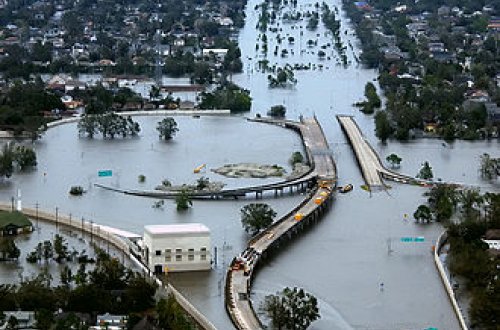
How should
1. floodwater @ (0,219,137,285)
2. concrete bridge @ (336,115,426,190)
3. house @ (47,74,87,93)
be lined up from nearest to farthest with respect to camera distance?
floodwater @ (0,219,137,285) → concrete bridge @ (336,115,426,190) → house @ (47,74,87,93)

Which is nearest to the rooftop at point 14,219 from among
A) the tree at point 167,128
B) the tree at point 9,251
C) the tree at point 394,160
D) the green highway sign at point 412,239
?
the tree at point 9,251

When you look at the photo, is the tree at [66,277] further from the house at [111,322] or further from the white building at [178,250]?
the house at [111,322]

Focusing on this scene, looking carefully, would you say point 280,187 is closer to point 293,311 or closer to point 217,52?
point 293,311

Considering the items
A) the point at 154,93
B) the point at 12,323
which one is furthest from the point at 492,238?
the point at 154,93

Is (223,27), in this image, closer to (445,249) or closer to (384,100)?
(384,100)

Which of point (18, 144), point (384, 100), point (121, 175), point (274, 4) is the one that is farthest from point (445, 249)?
point (274, 4)

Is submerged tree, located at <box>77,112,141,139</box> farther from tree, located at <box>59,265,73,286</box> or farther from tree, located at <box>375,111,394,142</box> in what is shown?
tree, located at <box>59,265,73,286</box>

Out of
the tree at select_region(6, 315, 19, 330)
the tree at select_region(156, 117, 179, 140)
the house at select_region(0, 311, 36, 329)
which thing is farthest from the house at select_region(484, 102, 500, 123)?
the tree at select_region(6, 315, 19, 330)
